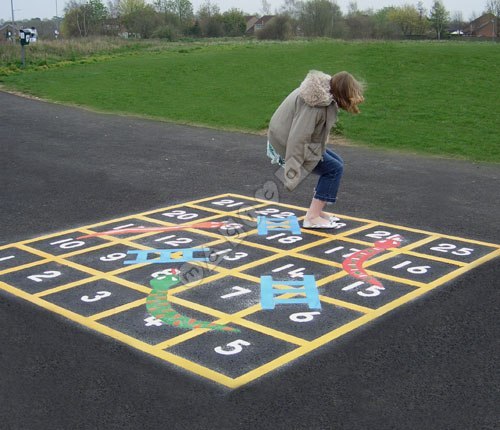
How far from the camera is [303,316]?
18.4 ft

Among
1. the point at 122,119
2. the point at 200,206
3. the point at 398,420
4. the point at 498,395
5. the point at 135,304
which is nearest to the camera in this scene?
the point at 398,420

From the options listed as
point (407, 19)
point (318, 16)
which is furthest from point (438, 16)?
point (318, 16)

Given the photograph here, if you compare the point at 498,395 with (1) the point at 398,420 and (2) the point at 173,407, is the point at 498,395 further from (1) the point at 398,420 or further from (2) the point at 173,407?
(2) the point at 173,407

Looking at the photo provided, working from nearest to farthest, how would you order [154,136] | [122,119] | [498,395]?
1. [498,395]
2. [154,136]
3. [122,119]

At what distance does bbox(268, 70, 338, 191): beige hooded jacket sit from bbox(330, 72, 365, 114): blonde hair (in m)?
0.07

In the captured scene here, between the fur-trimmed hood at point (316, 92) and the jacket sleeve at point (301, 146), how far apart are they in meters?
0.09

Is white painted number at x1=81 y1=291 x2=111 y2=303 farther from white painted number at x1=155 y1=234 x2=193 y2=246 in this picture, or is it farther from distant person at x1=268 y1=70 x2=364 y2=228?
distant person at x1=268 y1=70 x2=364 y2=228

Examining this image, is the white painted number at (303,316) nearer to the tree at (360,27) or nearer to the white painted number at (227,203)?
the white painted number at (227,203)

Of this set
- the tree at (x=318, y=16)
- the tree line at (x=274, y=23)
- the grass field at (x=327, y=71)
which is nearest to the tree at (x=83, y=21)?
the tree line at (x=274, y=23)

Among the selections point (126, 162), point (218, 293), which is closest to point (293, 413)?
point (218, 293)

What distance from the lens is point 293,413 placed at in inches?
165

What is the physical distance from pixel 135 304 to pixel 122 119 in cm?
1206

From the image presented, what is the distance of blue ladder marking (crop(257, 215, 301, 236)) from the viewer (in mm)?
7883

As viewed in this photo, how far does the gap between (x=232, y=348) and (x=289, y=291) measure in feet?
3.84
